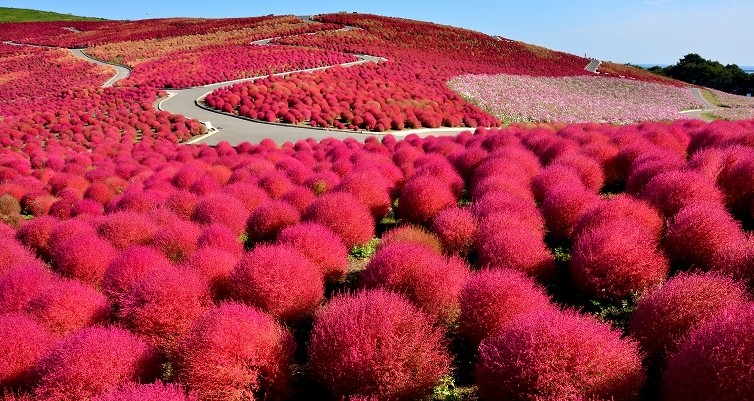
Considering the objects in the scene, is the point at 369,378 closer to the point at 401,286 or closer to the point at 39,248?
the point at 401,286

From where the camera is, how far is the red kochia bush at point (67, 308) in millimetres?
5422

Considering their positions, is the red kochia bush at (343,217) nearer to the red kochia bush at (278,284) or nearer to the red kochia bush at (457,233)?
the red kochia bush at (457,233)

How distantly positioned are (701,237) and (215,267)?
232 inches

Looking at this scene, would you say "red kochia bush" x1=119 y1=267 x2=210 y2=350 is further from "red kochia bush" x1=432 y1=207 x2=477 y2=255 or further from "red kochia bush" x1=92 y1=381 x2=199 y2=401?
"red kochia bush" x1=432 y1=207 x2=477 y2=255

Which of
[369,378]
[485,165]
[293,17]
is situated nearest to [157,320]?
[369,378]

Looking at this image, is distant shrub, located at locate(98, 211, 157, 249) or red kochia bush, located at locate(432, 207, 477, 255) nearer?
red kochia bush, located at locate(432, 207, 477, 255)

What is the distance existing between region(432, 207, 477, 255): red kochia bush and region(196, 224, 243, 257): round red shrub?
3021 mm

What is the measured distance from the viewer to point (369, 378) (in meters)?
4.04

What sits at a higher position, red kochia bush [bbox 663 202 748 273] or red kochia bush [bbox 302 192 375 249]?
red kochia bush [bbox 663 202 748 273]

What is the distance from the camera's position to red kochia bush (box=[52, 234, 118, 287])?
23.4ft

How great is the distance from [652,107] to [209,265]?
35.6 meters

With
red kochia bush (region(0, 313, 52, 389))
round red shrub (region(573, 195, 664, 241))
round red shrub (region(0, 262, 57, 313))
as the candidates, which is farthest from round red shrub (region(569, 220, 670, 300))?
round red shrub (region(0, 262, 57, 313))

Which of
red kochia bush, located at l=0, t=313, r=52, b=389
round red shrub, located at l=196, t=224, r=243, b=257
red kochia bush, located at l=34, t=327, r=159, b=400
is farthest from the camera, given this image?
round red shrub, located at l=196, t=224, r=243, b=257

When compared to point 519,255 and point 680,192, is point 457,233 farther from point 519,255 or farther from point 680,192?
point 680,192
